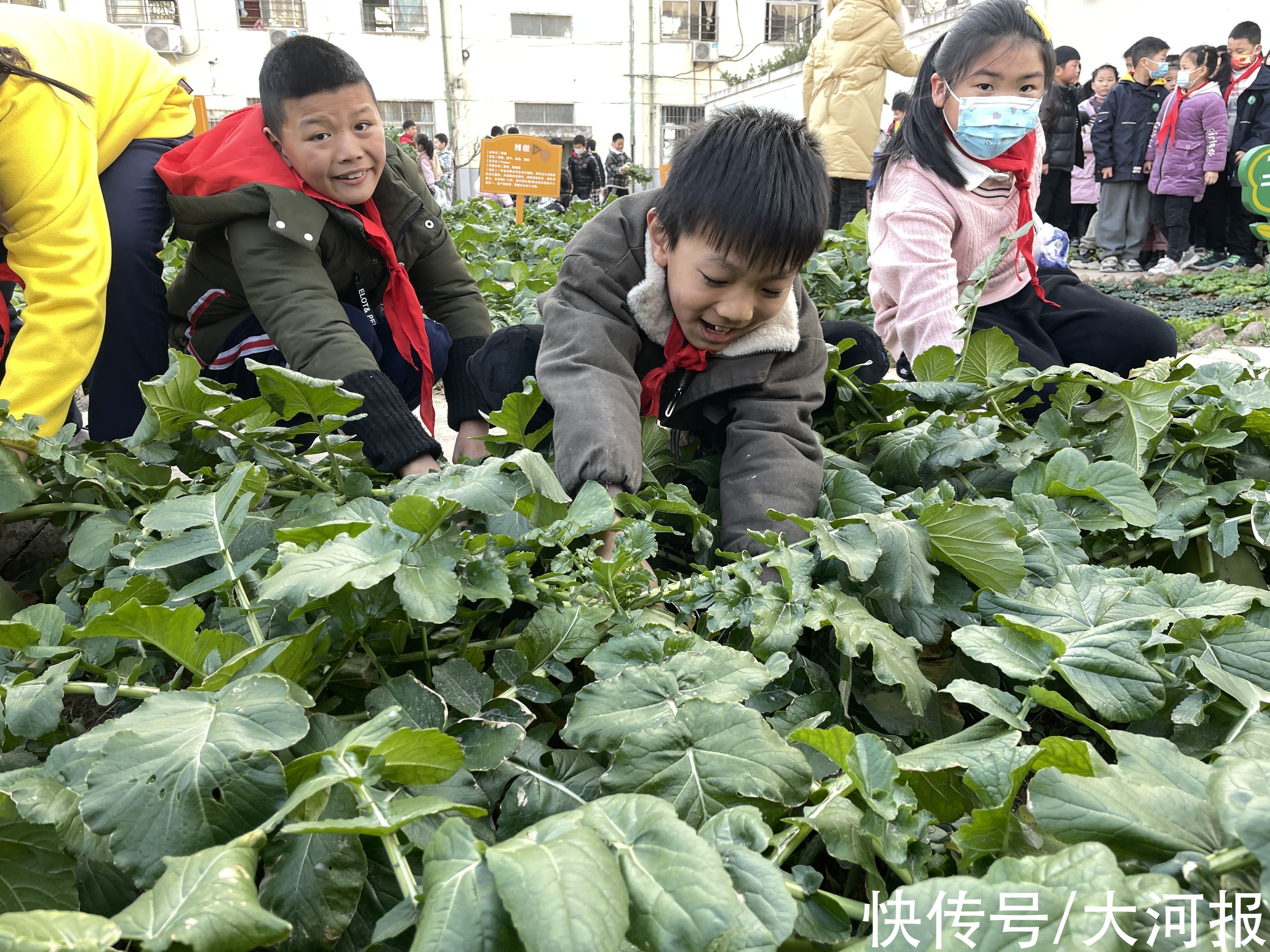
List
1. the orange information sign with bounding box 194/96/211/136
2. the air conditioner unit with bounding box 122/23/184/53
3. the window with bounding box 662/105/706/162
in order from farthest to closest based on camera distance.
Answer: the window with bounding box 662/105/706/162
the air conditioner unit with bounding box 122/23/184/53
the orange information sign with bounding box 194/96/211/136

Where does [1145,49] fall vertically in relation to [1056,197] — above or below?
above

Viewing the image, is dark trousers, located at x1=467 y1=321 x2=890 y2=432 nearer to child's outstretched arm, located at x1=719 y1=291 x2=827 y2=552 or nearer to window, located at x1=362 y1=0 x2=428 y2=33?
child's outstretched arm, located at x1=719 y1=291 x2=827 y2=552

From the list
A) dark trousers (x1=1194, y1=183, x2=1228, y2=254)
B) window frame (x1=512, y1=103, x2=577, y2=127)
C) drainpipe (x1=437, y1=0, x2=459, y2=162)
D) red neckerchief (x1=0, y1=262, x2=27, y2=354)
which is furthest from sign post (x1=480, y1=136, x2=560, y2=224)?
window frame (x1=512, y1=103, x2=577, y2=127)

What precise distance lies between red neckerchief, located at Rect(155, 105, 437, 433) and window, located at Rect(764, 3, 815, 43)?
101 ft

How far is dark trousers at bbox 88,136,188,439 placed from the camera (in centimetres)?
239

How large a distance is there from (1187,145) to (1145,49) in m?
1.29

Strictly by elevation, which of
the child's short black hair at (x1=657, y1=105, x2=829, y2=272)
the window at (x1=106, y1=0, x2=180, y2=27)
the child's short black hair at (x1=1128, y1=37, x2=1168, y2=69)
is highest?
the window at (x1=106, y1=0, x2=180, y2=27)

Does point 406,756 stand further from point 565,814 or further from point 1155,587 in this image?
point 1155,587

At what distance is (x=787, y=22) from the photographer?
30.3m

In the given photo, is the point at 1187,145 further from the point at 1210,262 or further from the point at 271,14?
the point at 271,14

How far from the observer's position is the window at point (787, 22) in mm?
30156

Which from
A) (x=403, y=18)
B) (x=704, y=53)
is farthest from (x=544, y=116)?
(x=704, y=53)

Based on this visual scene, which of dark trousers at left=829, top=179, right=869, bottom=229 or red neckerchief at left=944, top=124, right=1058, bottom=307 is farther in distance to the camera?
dark trousers at left=829, top=179, right=869, bottom=229

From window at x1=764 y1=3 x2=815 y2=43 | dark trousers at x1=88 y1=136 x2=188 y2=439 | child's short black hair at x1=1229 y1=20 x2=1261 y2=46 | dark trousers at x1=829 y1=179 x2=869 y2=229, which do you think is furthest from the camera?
window at x1=764 y1=3 x2=815 y2=43
